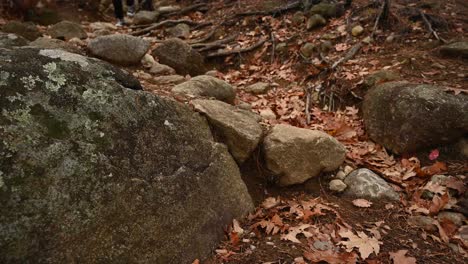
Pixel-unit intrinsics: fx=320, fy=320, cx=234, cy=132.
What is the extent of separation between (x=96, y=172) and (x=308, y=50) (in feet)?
17.4

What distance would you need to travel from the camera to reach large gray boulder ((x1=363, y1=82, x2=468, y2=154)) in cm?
384

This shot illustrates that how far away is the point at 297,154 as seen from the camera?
3473 mm

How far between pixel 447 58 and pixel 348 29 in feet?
7.00

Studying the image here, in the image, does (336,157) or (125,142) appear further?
(336,157)

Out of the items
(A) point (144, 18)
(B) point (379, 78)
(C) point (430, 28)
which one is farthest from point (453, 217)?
(A) point (144, 18)

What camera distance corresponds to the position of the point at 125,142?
8.07ft

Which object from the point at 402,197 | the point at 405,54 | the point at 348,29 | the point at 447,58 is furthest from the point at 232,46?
the point at 402,197

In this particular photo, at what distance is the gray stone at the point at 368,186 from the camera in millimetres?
3453

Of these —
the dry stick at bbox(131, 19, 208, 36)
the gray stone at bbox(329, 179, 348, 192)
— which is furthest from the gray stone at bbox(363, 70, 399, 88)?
the dry stick at bbox(131, 19, 208, 36)

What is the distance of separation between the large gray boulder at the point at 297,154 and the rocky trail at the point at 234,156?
0.05ft

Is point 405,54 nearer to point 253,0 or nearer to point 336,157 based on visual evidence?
point 336,157

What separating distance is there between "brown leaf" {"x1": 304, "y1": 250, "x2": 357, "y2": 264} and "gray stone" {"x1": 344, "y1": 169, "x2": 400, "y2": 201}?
98 cm

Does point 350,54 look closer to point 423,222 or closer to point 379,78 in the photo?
point 379,78

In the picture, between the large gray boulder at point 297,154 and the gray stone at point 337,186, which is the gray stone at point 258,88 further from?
the gray stone at point 337,186
